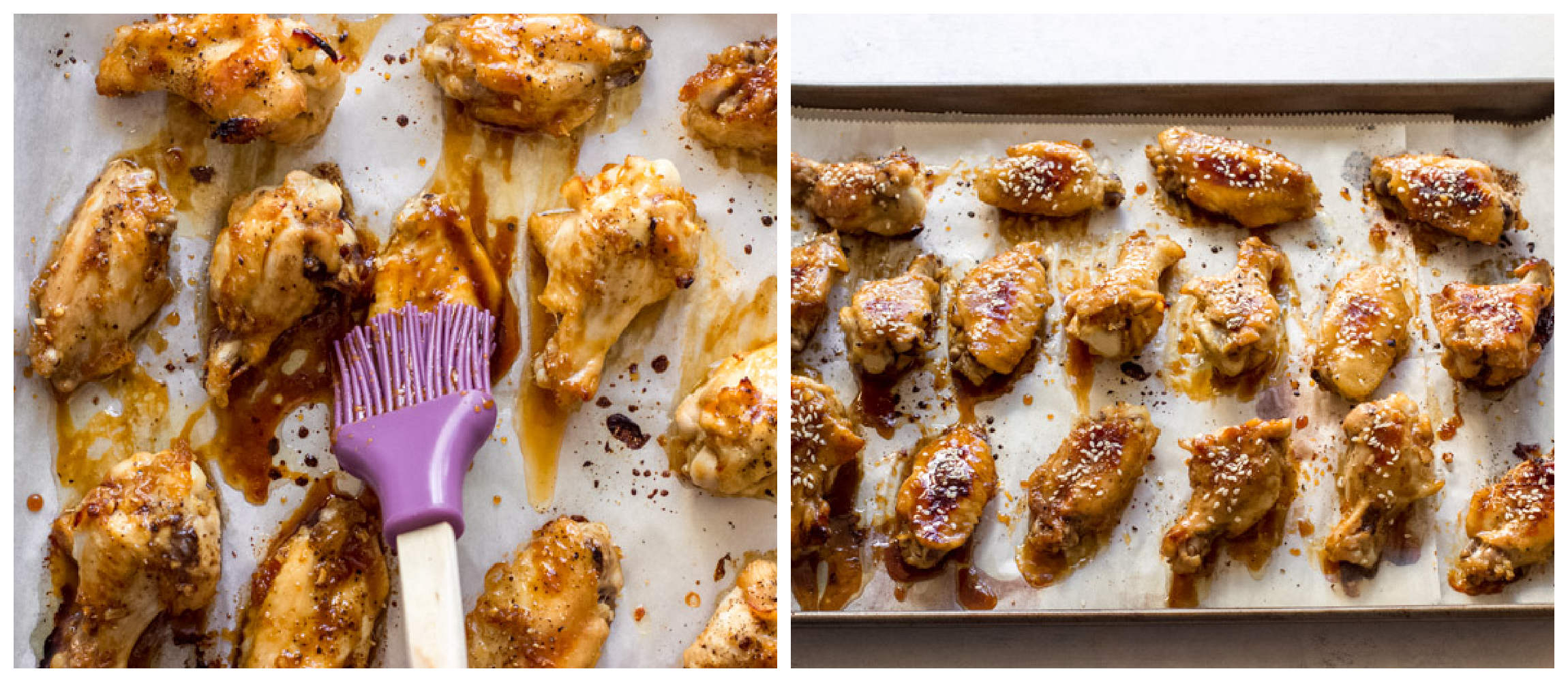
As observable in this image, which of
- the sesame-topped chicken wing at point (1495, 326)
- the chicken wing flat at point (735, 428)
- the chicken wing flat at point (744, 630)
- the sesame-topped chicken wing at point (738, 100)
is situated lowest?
the chicken wing flat at point (744, 630)

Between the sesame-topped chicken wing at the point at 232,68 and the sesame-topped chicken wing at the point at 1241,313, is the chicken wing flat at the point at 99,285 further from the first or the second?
the sesame-topped chicken wing at the point at 1241,313

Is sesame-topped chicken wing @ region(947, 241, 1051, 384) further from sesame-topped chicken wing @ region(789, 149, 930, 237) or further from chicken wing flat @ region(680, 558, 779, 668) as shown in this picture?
chicken wing flat @ region(680, 558, 779, 668)

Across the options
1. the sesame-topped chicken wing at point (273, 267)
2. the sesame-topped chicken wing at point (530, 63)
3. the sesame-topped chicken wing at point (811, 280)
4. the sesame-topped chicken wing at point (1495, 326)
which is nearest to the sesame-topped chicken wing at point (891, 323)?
the sesame-topped chicken wing at point (811, 280)

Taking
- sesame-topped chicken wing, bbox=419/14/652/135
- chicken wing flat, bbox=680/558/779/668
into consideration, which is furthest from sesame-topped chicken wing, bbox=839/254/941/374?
sesame-topped chicken wing, bbox=419/14/652/135

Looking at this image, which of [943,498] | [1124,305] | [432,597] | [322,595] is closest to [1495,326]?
[1124,305]

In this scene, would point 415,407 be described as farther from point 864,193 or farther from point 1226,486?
point 1226,486
